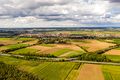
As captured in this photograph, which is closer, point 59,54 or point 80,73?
point 80,73

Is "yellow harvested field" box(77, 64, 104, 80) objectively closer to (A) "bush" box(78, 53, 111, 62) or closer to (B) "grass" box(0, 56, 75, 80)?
(B) "grass" box(0, 56, 75, 80)

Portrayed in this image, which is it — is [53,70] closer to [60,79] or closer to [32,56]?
[60,79]

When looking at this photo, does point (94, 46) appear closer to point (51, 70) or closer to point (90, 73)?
point (51, 70)

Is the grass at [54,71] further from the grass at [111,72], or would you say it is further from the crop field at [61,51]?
the crop field at [61,51]

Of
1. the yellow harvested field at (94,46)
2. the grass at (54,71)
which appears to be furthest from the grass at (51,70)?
the yellow harvested field at (94,46)

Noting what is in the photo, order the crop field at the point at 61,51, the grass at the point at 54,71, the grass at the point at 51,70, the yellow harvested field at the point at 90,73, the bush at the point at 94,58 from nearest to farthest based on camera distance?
the yellow harvested field at the point at 90,73 → the grass at the point at 54,71 → the grass at the point at 51,70 → the bush at the point at 94,58 → the crop field at the point at 61,51

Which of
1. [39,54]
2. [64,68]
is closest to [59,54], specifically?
[39,54]

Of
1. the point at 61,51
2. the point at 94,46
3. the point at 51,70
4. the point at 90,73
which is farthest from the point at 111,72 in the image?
the point at 94,46

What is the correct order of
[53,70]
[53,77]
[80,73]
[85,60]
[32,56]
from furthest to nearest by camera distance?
[32,56] < [85,60] < [53,70] < [80,73] < [53,77]

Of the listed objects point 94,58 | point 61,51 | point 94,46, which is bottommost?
point 94,46

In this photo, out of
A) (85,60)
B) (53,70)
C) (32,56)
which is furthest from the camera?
(32,56)

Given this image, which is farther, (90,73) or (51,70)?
(51,70)
